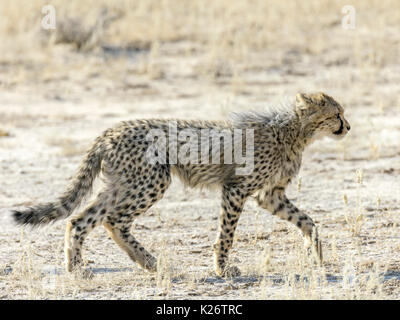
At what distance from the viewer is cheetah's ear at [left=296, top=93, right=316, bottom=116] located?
20.4 ft

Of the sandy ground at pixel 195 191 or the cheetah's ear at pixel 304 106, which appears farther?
the cheetah's ear at pixel 304 106

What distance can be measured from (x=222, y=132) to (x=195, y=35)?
9.03 metres

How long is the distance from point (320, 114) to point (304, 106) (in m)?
0.13

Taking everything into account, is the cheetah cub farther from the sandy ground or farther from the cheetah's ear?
the sandy ground

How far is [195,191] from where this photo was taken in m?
8.13

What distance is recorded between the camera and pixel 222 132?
6094 mm

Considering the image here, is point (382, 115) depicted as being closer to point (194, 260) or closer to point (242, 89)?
point (242, 89)

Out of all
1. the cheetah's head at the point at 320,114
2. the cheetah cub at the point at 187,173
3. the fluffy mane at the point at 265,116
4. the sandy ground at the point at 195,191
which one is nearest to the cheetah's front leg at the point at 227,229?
the cheetah cub at the point at 187,173

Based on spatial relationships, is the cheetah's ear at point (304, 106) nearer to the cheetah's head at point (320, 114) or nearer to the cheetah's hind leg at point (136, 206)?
the cheetah's head at point (320, 114)

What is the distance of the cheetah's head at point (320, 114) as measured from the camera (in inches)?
245

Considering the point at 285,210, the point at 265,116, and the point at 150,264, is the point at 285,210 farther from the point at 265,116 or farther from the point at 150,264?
the point at 150,264

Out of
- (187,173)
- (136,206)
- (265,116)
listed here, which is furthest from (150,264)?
(265,116)

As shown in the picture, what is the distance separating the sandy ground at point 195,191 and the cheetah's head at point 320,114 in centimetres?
57
